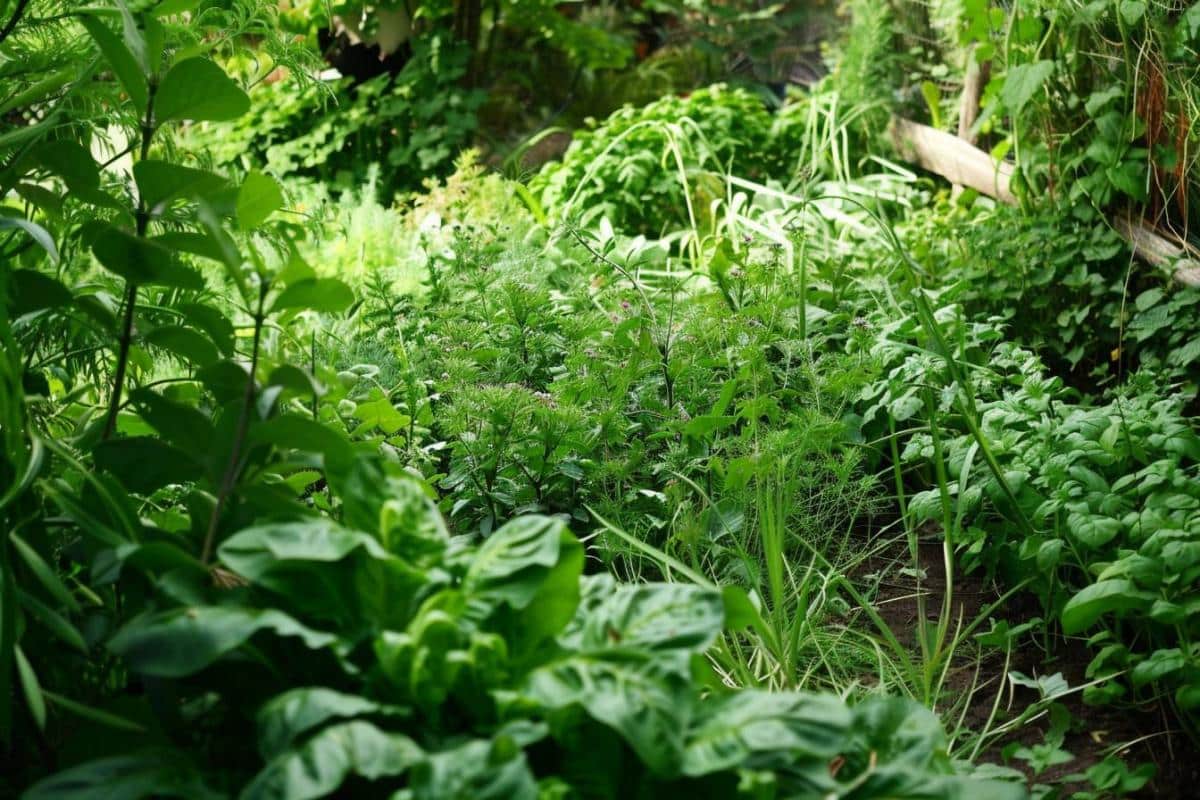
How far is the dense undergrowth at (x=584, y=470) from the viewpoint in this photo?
1029 mm

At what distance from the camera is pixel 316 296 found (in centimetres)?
115

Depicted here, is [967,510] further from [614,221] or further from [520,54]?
[520,54]

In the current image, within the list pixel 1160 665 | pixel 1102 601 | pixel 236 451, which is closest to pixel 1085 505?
pixel 1102 601

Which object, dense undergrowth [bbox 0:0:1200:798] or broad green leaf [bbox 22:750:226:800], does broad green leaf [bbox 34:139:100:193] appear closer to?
dense undergrowth [bbox 0:0:1200:798]

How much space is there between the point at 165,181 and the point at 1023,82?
2680 millimetres

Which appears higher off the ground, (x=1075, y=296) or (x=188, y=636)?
(x=188, y=636)

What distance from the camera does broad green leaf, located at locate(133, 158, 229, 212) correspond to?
1265 millimetres

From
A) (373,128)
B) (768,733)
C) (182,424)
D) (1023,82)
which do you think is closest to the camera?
(768,733)

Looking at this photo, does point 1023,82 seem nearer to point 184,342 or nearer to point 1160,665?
point 1160,665


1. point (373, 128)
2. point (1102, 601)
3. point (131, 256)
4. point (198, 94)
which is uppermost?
point (198, 94)

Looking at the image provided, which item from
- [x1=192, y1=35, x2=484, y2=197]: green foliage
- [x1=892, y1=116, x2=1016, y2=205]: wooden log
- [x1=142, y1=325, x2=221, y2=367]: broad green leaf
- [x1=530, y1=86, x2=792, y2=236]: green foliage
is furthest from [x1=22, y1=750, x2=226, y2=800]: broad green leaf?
A: [x1=192, y1=35, x2=484, y2=197]: green foliage

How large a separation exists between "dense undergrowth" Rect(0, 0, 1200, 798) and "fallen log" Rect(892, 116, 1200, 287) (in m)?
0.07

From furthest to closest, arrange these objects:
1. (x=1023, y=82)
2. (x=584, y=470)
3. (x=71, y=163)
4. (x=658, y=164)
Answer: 1. (x=658, y=164)
2. (x=1023, y=82)
3. (x=584, y=470)
4. (x=71, y=163)

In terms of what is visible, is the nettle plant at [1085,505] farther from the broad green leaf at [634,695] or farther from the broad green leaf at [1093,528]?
the broad green leaf at [634,695]
